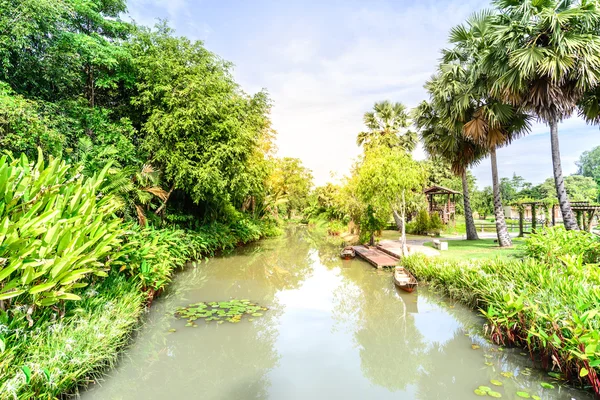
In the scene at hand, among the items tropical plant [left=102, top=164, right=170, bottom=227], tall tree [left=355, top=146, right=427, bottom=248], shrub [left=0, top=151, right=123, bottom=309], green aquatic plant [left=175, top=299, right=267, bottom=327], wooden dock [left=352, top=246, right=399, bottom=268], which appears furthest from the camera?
wooden dock [left=352, top=246, right=399, bottom=268]

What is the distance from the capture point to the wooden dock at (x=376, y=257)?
39.4ft

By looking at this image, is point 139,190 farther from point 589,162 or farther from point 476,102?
point 589,162

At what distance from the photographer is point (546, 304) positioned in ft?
16.0

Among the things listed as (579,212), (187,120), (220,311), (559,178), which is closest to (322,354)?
(220,311)

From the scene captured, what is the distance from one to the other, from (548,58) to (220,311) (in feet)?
38.2

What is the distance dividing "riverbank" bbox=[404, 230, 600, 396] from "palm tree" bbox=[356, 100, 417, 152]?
628 inches

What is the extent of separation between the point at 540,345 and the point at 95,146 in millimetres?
12885

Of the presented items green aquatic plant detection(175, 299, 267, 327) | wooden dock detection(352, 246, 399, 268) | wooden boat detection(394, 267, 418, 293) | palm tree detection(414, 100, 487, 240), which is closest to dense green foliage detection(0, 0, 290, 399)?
green aquatic plant detection(175, 299, 267, 327)

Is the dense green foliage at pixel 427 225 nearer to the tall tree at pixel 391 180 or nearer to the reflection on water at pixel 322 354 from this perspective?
the tall tree at pixel 391 180

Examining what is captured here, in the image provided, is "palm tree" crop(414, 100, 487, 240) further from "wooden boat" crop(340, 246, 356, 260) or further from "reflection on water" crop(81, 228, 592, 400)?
"reflection on water" crop(81, 228, 592, 400)

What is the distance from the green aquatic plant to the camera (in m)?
6.99

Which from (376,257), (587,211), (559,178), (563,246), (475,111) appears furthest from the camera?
(587,211)

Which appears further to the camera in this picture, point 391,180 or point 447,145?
point 447,145

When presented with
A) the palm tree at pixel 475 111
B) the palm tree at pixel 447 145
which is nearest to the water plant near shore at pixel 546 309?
the palm tree at pixel 475 111
